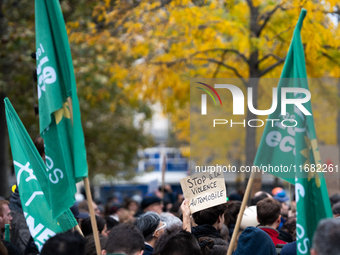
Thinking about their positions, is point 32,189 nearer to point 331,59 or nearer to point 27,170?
point 27,170

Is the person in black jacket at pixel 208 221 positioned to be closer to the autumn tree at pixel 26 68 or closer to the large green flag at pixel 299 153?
the large green flag at pixel 299 153

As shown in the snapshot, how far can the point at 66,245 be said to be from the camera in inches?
117

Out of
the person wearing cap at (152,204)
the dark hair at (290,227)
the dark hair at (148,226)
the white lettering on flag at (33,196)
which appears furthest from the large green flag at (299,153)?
the person wearing cap at (152,204)

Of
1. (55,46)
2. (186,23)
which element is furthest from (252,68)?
(55,46)

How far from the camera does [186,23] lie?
902 centimetres

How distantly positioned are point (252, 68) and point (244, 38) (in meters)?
0.73

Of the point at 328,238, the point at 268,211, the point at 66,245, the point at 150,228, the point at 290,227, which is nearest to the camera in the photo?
the point at 328,238

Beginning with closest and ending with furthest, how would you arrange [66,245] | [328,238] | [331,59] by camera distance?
[328,238]
[66,245]
[331,59]

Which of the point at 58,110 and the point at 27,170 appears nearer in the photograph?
the point at 58,110

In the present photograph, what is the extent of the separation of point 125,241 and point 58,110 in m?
1.20

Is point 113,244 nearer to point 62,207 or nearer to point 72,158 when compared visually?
point 62,207

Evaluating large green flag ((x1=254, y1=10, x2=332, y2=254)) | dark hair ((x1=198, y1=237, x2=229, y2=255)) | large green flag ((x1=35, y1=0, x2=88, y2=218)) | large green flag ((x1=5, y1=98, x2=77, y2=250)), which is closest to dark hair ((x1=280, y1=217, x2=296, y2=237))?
dark hair ((x1=198, y1=237, x2=229, y2=255))

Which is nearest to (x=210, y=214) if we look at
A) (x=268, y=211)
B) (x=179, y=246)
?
(x=268, y=211)

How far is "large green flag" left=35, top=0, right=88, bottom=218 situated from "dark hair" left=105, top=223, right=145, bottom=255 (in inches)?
17.7
